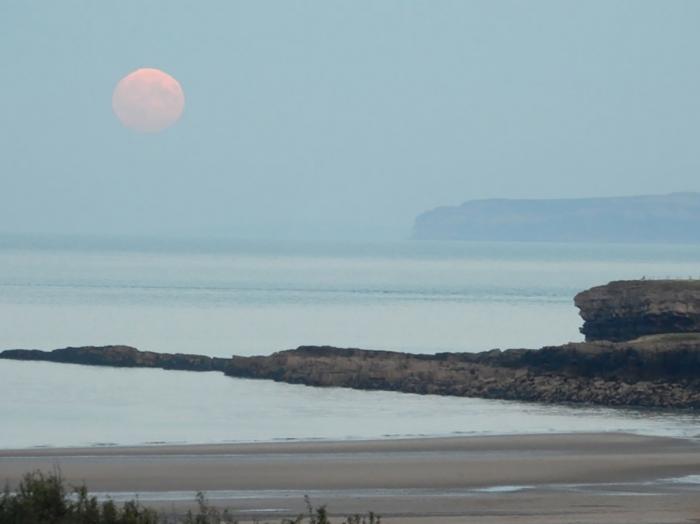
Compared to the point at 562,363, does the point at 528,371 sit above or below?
below

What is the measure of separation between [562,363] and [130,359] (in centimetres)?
1508

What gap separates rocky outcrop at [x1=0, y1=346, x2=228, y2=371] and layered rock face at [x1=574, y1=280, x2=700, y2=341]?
11.8 m

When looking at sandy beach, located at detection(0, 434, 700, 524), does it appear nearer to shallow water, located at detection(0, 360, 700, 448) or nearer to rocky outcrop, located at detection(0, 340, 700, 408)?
shallow water, located at detection(0, 360, 700, 448)

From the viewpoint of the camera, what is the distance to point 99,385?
4153 cm

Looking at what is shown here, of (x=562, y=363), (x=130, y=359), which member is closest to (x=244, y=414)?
(x=562, y=363)

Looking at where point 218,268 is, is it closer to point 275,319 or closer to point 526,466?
point 275,319

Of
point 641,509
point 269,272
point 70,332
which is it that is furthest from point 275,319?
point 269,272

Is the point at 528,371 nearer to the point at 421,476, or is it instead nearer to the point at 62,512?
the point at 421,476

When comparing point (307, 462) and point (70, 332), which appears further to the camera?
point (70, 332)

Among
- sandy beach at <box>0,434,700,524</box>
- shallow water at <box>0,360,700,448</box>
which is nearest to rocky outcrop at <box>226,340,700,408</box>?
shallow water at <box>0,360,700,448</box>

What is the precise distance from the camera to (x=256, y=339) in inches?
2418

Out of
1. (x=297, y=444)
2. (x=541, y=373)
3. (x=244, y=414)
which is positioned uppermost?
(x=541, y=373)

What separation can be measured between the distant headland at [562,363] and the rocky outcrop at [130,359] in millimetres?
32

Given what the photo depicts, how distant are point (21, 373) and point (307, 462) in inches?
814
